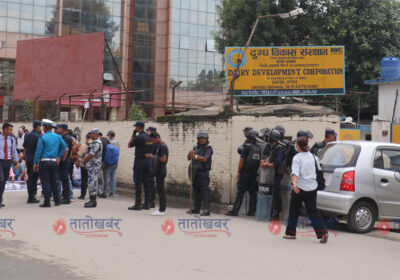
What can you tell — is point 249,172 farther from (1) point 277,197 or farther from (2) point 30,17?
(2) point 30,17

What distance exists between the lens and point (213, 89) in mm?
49031

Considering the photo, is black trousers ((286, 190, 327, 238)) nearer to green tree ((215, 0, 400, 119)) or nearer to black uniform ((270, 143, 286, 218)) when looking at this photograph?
black uniform ((270, 143, 286, 218))

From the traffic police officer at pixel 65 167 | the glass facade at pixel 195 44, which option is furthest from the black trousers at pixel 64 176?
the glass facade at pixel 195 44

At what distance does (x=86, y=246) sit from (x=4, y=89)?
39817 millimetres

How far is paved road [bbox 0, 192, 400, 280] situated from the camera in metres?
5.35

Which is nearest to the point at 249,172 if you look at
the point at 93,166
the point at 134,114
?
the point at 93,166

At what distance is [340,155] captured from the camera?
859 cm

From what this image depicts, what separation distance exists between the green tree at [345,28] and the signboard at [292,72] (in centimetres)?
1074

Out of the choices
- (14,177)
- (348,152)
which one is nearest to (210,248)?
(348,152)

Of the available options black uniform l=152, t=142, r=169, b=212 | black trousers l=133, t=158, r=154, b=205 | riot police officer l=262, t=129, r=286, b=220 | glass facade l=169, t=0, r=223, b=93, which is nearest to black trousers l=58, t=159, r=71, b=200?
black trousers l=133, t=158, r=154, b=205

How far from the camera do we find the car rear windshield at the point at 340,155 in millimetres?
8391

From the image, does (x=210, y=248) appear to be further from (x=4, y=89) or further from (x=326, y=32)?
(x=4, y=89)

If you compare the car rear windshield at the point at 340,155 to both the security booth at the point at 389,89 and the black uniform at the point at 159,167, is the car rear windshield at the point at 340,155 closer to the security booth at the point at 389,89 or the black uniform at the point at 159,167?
the black uniform at the point at 159,167

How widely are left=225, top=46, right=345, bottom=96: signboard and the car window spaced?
496 cm
